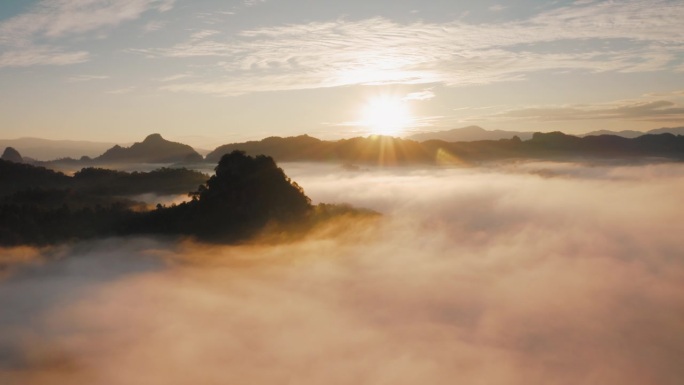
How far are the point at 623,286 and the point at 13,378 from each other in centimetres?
14757

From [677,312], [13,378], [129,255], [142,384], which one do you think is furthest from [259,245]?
[677,312]

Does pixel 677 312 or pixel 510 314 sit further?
pixel 677 312

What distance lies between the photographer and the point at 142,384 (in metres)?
76.4

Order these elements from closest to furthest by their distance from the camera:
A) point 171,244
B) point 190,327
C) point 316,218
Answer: point 190,327 → point 171,244 → point 316,218

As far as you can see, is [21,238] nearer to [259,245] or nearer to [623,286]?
[259,245]

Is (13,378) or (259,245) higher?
(259,245)

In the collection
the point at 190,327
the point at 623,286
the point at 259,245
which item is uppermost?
the point at 259,245

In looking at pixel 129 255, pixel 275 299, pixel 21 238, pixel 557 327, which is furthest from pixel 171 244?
pixel 557 327

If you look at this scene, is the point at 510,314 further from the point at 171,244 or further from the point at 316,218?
the point at 171,244

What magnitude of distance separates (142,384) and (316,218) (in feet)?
214

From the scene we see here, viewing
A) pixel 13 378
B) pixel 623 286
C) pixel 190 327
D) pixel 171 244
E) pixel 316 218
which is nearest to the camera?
pixel 13 378

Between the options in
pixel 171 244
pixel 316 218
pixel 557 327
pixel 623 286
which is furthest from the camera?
pixel 623 286

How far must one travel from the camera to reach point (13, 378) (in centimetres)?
7200

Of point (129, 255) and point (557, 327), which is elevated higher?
point (129, 255)
